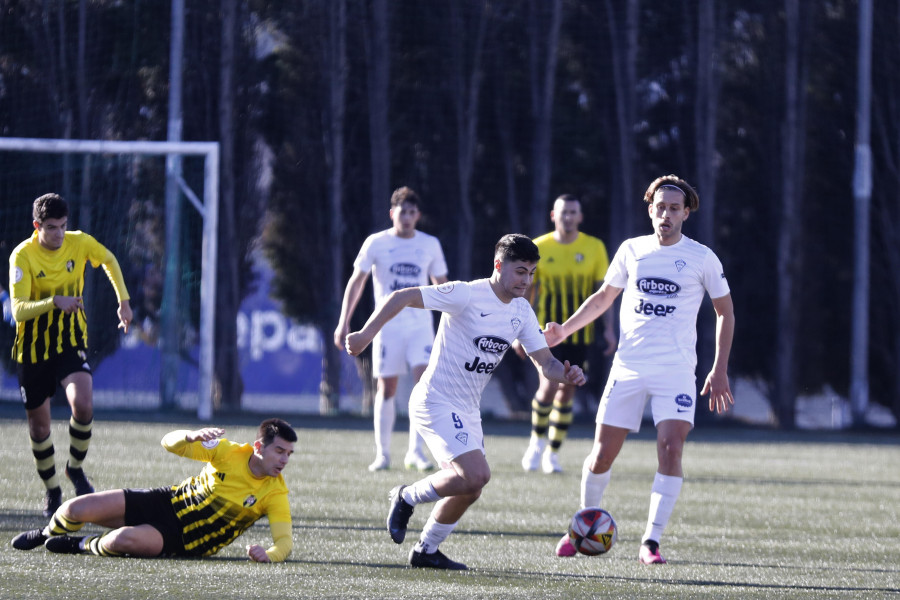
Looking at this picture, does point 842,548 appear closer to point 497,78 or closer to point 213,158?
point 213,158

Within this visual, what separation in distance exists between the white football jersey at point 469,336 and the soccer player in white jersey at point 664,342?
0.46 metres

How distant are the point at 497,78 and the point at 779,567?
1512 centimetres

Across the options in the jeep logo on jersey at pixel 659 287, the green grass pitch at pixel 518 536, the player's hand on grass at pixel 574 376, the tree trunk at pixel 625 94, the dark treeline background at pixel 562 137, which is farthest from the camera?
the tree trunk at pixel 625 94

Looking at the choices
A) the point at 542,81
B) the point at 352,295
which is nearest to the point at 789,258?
the point at 542,81

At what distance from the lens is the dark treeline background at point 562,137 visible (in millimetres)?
19578

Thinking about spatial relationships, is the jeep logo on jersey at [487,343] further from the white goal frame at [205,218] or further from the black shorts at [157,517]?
the white goal frame at [205,218]

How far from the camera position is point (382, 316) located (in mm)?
5586

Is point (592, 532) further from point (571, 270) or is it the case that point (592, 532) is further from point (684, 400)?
point (571, 270)

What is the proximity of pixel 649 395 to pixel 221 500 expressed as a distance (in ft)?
6.84

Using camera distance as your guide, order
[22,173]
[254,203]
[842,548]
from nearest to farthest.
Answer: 1. [842,548]
2. [22,173]
3. [254,203]

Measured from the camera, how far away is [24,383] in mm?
7141

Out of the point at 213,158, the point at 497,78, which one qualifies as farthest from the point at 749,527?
the point at 497,78

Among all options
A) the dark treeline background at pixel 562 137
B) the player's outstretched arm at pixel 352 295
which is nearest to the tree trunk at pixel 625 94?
the dark treeline background at pixel 562 137

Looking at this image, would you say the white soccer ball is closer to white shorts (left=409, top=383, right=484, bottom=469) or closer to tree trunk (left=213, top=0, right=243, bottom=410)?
white shorts (left=409, top=383, right=484, bottom=469)
